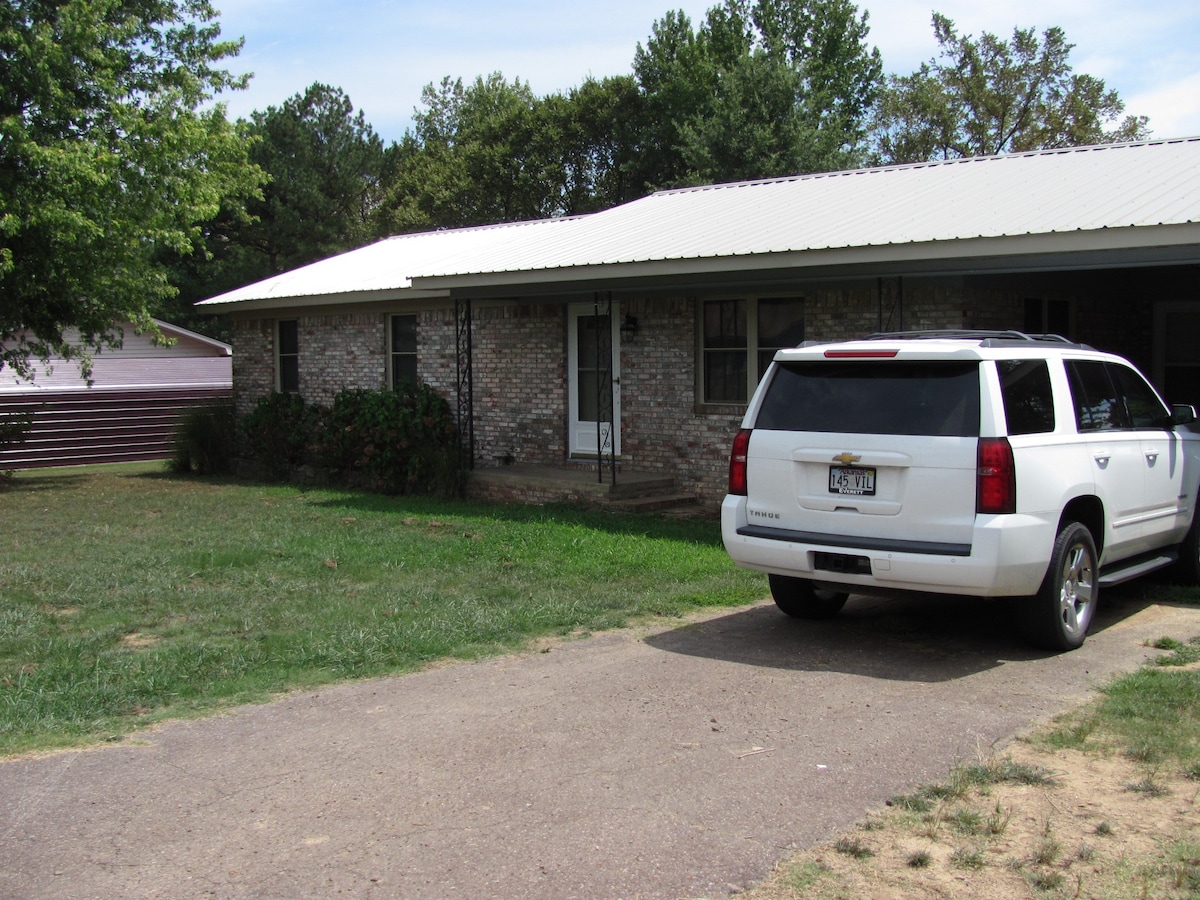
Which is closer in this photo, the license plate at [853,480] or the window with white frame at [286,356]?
the license plate at [853,480]

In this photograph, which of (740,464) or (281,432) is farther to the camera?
(281,432)

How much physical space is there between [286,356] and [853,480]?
16.2m

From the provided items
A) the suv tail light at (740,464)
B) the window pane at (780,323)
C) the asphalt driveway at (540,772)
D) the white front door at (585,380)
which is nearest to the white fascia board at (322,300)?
the white front door at (585,380)

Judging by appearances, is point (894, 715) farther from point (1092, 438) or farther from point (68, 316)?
point (68, 316)

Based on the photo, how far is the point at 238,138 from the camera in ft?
65.1

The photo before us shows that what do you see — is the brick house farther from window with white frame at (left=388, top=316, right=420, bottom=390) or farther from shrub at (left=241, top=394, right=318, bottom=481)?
shrub at (left=241, top=394, right=318, bottom=481)

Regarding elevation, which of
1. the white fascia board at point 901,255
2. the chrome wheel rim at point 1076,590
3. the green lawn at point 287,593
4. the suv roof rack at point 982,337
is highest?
the white fascia board at point 901,255

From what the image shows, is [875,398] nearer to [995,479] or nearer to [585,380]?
[995,479]

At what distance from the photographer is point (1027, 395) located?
23.3 feet

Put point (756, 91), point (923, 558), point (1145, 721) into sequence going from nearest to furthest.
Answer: point (1145, 721)
point (923, 558)
point (756, 91)

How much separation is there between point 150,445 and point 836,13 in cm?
3563

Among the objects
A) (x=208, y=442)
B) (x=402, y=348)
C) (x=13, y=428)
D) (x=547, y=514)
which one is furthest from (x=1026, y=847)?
(x=13, y=428)

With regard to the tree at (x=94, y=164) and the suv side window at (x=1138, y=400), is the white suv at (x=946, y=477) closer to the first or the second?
the suv side window at (x=1138, y=400)

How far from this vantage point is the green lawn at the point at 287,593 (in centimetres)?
666
